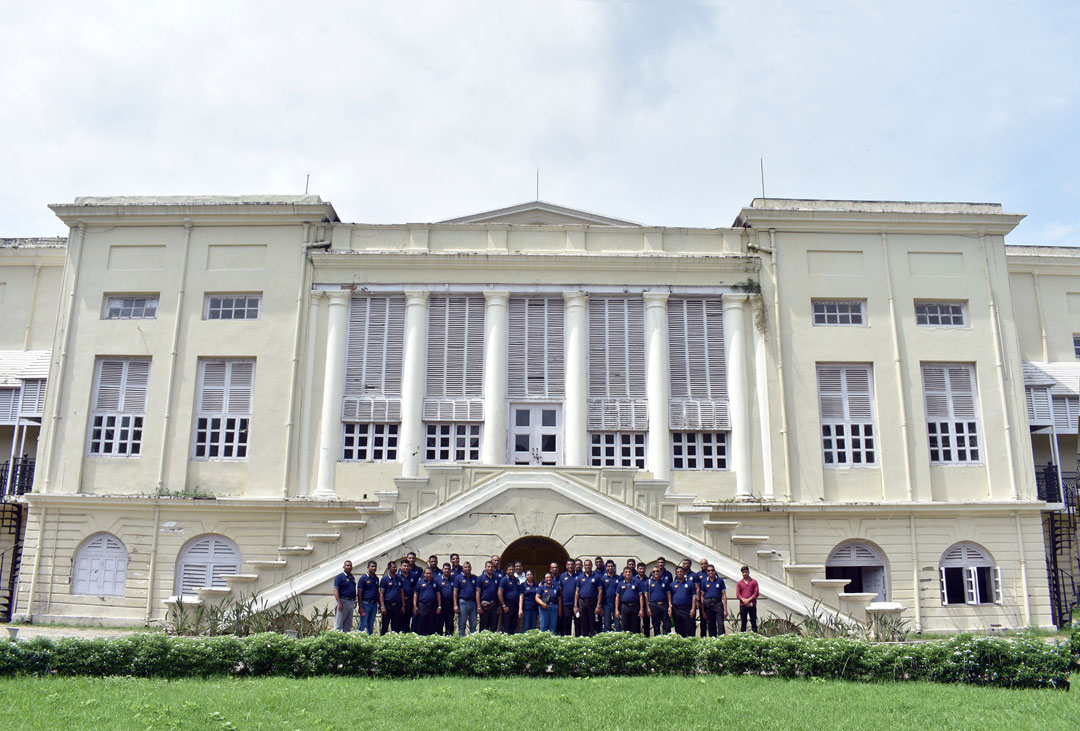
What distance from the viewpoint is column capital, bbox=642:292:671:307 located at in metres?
22.4

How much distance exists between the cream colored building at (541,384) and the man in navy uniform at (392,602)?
18.1 ft

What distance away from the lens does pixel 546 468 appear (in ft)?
58.7

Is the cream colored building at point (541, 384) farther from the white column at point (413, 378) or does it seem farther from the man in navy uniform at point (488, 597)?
the man in navy uniform at point (488, 597)

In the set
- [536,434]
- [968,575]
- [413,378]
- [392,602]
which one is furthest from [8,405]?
[968,575]

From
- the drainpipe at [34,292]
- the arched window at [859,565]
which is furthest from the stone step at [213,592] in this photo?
the arched window at [859,565]

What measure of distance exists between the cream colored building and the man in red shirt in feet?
18.3

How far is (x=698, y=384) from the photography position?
22188mm

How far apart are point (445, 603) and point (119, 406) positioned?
12.4 metres

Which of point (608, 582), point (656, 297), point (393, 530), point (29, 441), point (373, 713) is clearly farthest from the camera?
point (29, 441)

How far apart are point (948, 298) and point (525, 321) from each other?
11.6m

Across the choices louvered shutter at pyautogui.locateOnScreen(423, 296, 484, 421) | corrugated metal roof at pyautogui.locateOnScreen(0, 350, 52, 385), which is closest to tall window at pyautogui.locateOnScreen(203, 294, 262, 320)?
louvered shutter at pyautogui.locateOnScreen(423, 296, 484, 421)

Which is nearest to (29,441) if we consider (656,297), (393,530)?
(393,530)

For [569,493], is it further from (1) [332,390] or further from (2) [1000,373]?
(2) [1000,373]

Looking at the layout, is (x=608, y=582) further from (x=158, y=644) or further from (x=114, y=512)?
(x=114, y=512)
